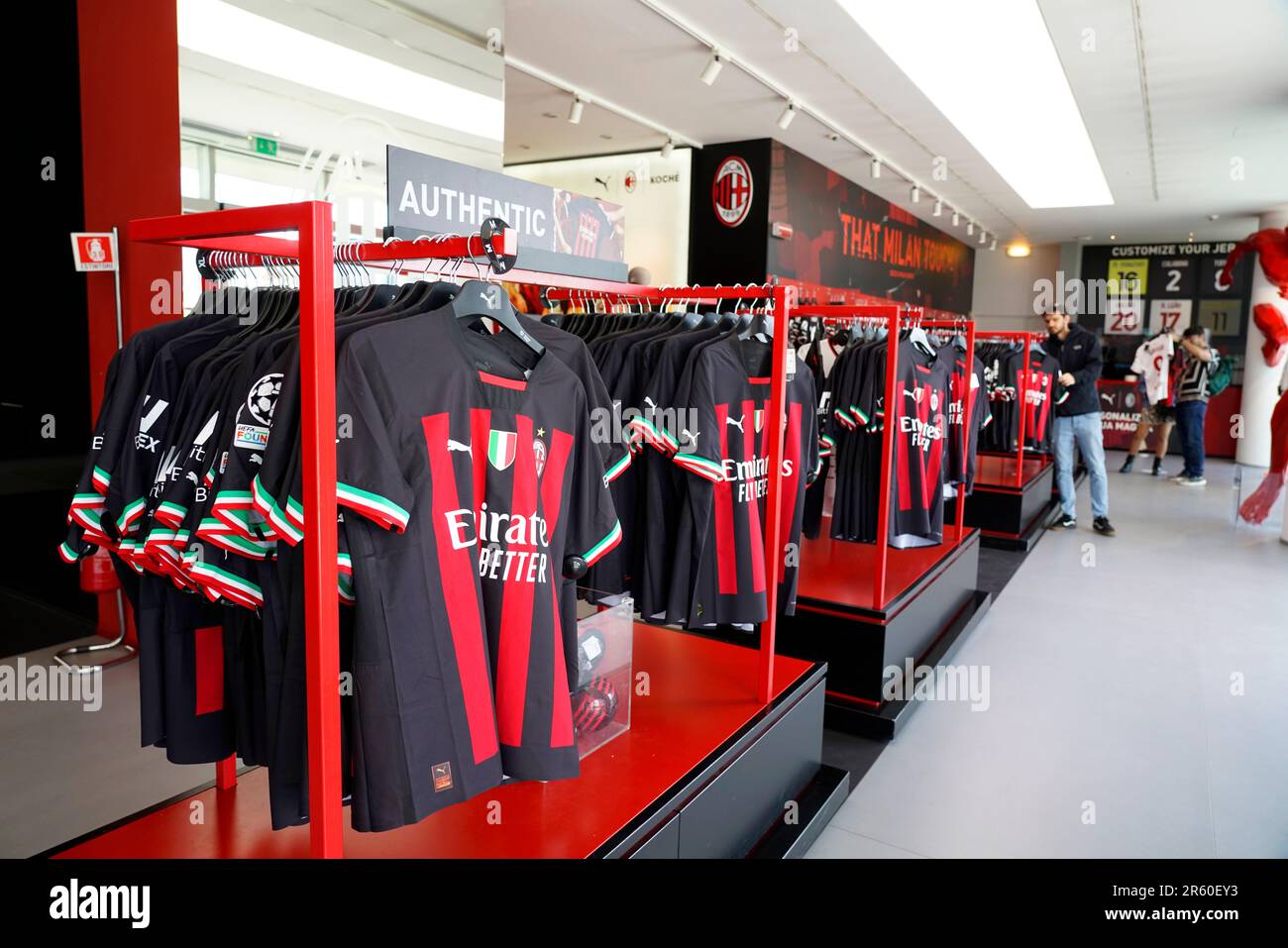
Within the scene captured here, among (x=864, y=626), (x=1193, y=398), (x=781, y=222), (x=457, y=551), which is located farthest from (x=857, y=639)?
(x=1193, y=398)

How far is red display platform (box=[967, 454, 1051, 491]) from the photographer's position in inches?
271

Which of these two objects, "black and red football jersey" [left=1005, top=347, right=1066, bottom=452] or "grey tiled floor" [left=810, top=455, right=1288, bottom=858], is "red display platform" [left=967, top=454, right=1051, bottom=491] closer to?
"black and red football jersey" [left=1005, top=347, right=1066, bottom=452]

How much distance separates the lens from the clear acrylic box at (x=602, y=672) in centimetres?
211

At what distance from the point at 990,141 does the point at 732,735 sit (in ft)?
26.1

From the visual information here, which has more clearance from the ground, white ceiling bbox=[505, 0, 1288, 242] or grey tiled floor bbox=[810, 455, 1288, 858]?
white ceiling bbox=[505, 0, 1288, 242]

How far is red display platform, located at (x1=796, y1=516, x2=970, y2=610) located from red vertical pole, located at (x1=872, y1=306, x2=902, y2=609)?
95mm

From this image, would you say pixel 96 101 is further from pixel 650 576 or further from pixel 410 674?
pixel 410 674

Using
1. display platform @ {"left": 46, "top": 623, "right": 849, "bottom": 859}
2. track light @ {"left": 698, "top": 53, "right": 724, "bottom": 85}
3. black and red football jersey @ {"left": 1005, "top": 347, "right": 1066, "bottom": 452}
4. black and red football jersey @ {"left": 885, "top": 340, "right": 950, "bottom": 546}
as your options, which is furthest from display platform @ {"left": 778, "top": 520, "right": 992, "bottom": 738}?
track light @ {"left": 698, "top": 53, "right": 724, "bottom": 85}

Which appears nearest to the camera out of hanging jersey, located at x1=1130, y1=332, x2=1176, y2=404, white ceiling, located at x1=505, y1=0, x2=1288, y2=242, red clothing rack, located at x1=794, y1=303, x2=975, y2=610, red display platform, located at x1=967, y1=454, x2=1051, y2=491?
red clothing rack, located at x1=794, y1=303, x2=975, y2=610

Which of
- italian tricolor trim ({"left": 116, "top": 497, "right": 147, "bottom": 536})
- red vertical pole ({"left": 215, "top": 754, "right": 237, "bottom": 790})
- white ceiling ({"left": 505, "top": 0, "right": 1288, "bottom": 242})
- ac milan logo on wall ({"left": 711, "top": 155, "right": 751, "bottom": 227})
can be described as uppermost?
white ceiling ({"left": 505, "top": 0, "right": 1288, "bottom": 242})

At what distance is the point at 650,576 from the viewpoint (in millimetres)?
2703

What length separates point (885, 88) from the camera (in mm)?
6480

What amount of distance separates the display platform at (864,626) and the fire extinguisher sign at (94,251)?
10.8 feet
